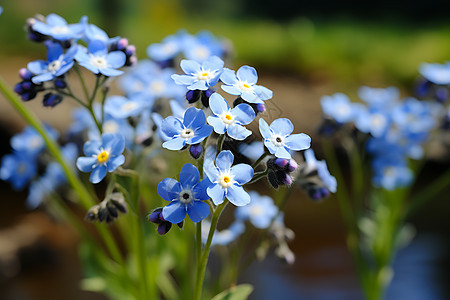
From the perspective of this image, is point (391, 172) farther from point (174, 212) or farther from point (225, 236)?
point (174, 212)

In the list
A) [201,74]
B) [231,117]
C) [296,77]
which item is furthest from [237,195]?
[296,77]

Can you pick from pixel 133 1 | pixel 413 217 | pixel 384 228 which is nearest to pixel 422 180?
pixel 413 217

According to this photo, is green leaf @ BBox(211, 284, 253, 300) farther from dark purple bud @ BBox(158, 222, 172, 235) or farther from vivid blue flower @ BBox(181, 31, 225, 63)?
vivid blue flower @ BBox(181, 31, 225, 63)

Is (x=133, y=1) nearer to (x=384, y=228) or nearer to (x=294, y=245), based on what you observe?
(x=294, y=245)

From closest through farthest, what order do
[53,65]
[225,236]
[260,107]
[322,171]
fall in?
[260,107]
[53,65]
[322,171]
[225,236]

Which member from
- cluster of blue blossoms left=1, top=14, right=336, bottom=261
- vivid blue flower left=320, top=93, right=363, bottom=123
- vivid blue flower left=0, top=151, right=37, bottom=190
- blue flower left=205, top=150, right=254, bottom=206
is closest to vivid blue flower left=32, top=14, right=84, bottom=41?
cluster of blue blossoms left=1, top=14, right=336, bottom=261

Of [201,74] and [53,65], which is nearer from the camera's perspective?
[201,74]
